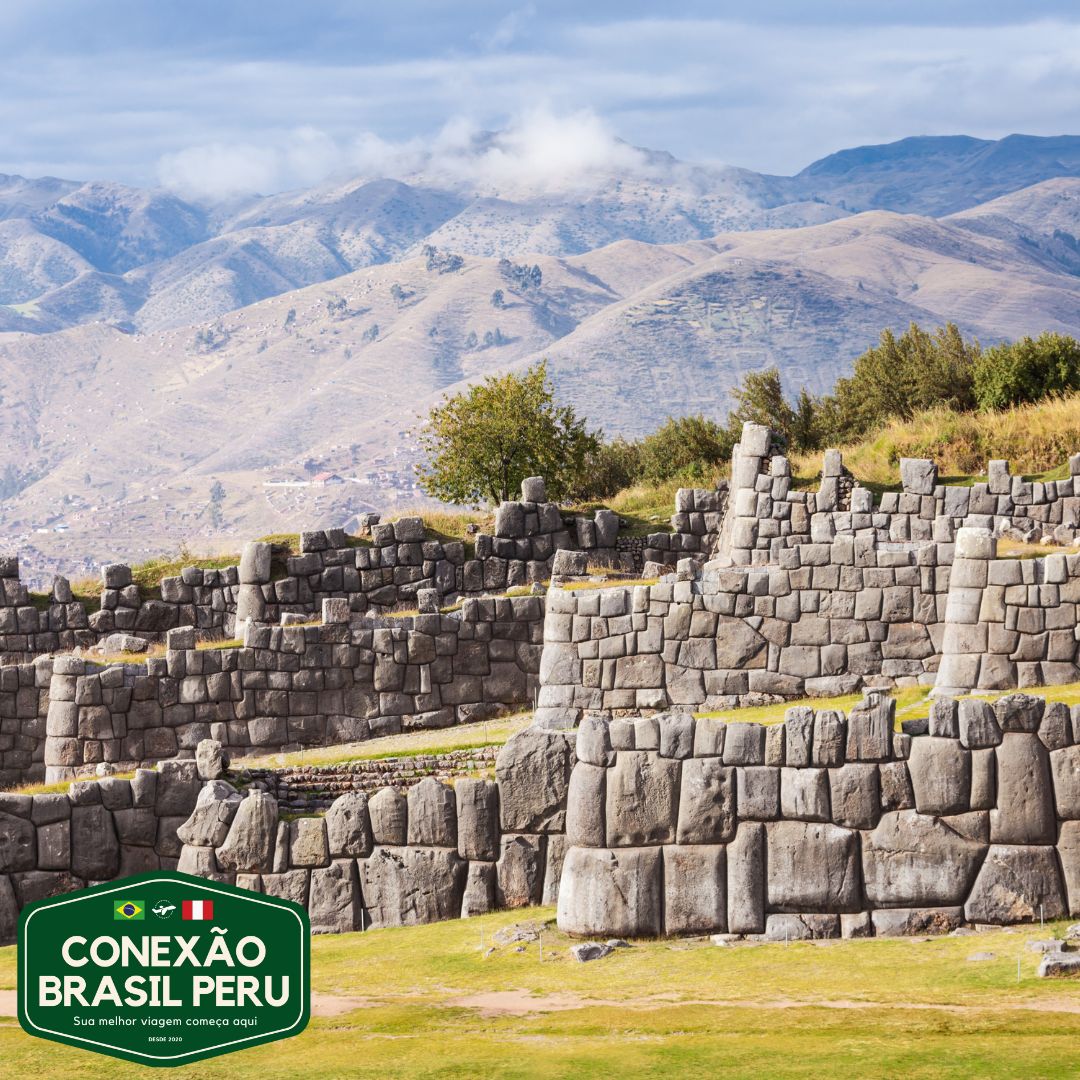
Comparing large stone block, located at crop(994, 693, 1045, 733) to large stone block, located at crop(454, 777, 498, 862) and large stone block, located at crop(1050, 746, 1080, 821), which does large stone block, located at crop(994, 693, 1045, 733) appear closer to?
large stone block, located at crop(1050, 746, 1080, 821)

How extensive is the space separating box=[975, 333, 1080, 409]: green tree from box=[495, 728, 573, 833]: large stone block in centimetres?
2359

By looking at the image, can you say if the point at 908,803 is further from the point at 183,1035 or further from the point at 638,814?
the point at 183,1035

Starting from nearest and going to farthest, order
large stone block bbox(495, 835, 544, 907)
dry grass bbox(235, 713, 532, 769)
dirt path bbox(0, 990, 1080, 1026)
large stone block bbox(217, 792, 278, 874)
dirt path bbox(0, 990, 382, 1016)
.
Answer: dirt path bbox(0, 990, 1080, 1026), dirt path bbox(0, 990, 382, 1016), large stone block bbox(495, 835, 544, 907), large stone block bbox(217, 792, 278, 874), dry grass bbox(235, 713, 532, 769)

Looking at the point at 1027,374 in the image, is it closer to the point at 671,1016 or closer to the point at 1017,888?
the point at 1017,888

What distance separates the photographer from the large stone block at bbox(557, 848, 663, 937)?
1727cm

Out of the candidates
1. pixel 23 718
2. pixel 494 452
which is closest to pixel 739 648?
pixel 23 718

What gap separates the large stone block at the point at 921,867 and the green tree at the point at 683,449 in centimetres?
2975

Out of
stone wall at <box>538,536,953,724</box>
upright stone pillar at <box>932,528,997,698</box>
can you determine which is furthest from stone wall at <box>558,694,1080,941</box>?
stone wall at <box>538,536,953,724</box>

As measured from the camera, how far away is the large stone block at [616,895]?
17266mm

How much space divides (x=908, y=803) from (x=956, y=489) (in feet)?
55.6

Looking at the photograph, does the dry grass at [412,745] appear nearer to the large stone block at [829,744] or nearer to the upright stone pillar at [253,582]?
the upright stone pillar at [253,582]

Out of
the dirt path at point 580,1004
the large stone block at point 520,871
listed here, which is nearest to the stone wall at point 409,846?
the large stone block at point 520,871

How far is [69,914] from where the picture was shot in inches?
554

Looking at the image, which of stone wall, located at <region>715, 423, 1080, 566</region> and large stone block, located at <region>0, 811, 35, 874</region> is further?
stone wall, located at <region>715, 423, 1080, 566</region>
